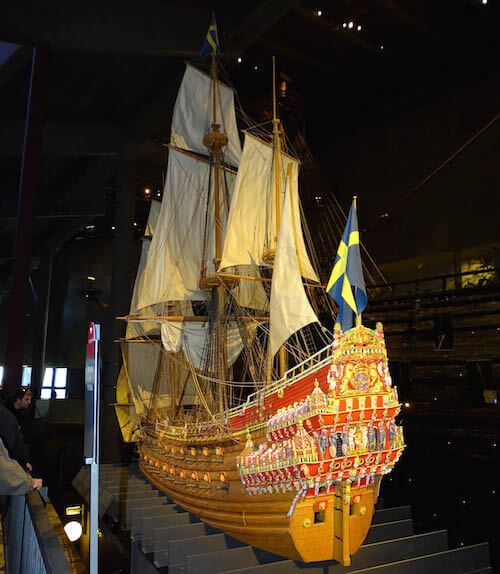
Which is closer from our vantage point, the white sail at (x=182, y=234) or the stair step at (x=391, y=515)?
the stair step at (x=391, y=515)

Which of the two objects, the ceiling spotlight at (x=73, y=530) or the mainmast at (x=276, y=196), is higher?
the mainmast at (x=276, y=196)

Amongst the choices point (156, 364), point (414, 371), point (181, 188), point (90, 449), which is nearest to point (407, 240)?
point (414, 371)

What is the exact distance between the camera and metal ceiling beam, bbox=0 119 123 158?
10.8 metres

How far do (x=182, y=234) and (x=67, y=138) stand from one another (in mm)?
3544

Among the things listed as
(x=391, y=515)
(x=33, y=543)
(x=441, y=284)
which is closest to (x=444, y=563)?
(x=391, y=515)

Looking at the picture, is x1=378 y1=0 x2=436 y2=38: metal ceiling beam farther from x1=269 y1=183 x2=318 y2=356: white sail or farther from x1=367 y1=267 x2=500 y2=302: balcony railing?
x1=269 y1=183 x2=318 y2=356: white sail

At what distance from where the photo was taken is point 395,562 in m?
4.50

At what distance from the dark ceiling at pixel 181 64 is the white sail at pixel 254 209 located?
217 centimetres

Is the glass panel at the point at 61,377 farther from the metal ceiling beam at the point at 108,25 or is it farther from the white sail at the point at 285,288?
the white sail at the point at 285,288

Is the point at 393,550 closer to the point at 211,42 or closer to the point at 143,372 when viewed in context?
Result: the point at 211,42

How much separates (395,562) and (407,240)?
21.5 ft

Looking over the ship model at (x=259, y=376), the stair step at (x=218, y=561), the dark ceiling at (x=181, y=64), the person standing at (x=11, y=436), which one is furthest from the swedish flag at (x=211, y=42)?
the stair step at (x=218, y=561)

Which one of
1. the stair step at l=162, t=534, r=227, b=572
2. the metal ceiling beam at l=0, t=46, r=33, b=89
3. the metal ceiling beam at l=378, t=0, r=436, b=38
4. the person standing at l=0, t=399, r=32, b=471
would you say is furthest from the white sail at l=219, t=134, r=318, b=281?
the metal ceiling beam at l=0, t=46, r=33, b=89

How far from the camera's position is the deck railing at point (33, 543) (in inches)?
70.7
